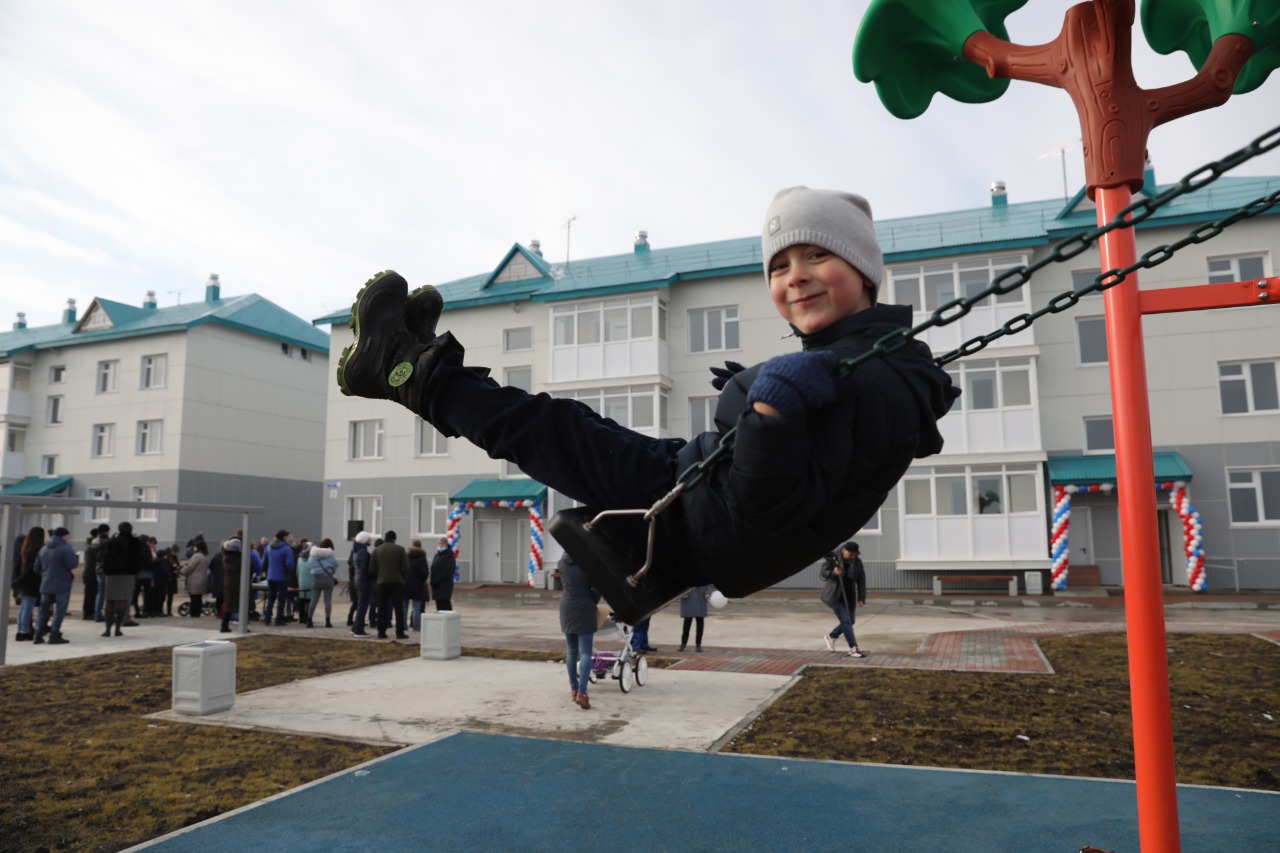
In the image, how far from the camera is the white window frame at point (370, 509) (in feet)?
108

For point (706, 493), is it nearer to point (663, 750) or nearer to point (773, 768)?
point (773, 768)

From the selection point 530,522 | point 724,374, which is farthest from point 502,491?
point 724,374

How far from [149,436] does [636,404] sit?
22.2 m

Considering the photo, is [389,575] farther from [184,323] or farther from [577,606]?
[184,323]

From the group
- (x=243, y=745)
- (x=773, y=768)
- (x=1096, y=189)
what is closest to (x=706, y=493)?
(x=1096, y=189)

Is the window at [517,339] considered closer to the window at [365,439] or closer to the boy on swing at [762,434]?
the window at [365,439]

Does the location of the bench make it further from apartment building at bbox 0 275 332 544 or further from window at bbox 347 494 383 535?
apartment building at bbox 0 275 332 544

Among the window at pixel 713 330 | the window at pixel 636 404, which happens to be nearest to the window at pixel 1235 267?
the window at pixel 713 330

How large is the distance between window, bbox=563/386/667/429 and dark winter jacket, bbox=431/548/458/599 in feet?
44.4

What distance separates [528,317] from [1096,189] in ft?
94.9

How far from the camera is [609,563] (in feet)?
8.45

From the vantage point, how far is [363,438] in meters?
34.1

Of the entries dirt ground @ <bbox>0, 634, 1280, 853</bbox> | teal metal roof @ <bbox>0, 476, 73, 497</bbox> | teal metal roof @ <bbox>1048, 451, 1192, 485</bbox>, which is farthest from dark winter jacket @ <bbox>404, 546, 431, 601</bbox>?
teal metal roof @ <bbox>0, 476, 73, 497</bbox>

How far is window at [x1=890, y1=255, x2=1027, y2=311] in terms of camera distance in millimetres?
26594
